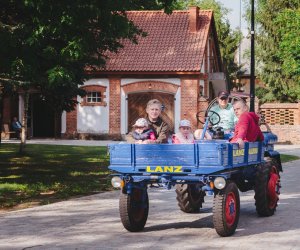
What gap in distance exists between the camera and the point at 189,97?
125 ft

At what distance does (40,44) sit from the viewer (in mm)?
14414

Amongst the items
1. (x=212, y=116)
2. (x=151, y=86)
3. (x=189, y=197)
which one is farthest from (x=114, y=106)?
(x=189, y=197)

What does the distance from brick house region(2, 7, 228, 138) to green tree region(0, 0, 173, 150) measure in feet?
72.5

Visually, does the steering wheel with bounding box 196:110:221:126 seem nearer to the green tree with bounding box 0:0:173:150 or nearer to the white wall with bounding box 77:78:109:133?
the green tree with bounding box 0:0:173:150

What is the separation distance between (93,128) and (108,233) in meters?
30.2

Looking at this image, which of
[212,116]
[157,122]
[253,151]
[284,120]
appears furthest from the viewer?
[284,120]

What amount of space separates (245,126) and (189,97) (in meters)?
27.7

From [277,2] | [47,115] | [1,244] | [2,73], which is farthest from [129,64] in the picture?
[1,244]

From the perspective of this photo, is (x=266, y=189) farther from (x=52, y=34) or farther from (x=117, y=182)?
(x=52, y=34)

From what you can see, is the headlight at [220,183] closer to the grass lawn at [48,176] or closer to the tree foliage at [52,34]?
the grass lawn at [48,176]

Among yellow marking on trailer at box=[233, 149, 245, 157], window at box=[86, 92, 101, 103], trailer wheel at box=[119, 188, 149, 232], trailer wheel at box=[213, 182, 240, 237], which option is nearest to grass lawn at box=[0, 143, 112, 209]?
trailer wheel at box=[119, 188, 149, 232]

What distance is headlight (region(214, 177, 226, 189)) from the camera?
29.4 ft

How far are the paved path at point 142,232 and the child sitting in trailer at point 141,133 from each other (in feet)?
4.04

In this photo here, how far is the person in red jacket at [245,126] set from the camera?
10305mm
